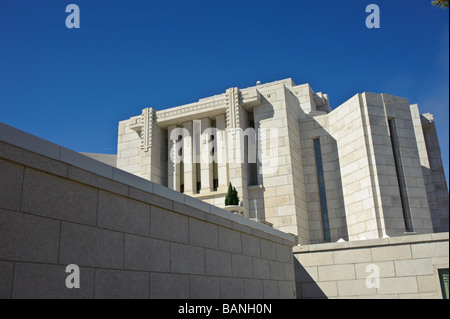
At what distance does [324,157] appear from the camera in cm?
3030

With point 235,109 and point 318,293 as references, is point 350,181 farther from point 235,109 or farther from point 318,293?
point 318,293

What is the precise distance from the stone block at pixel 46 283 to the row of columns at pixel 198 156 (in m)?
22.0

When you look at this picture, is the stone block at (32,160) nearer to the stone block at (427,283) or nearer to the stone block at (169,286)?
the stone block at (169,286)

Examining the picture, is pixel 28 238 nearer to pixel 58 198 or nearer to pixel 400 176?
pixel 58 198

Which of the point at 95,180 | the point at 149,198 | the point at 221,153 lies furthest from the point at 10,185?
the point at 221,153

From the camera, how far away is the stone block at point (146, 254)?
27.5ft

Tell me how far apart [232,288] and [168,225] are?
347cm

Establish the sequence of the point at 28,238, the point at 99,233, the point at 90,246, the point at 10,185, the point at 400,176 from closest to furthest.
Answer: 1. the point at 10,185
2. the point at 28,238
3. the point at 90,246
4. the point at 99,233
5. the point at 400,176

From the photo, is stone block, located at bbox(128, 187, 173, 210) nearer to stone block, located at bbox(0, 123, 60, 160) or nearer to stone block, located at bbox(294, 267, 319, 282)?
stone block, located at bbox(0, 123, 60, 160)

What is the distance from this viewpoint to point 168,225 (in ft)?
31.7

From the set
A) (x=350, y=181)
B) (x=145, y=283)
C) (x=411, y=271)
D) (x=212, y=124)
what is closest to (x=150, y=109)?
(x=212, y=124)

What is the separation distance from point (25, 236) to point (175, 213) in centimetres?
408

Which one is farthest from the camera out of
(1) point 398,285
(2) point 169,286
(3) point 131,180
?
(1) point 398,285

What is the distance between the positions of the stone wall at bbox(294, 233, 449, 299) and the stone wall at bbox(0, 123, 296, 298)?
6153 millimetres
